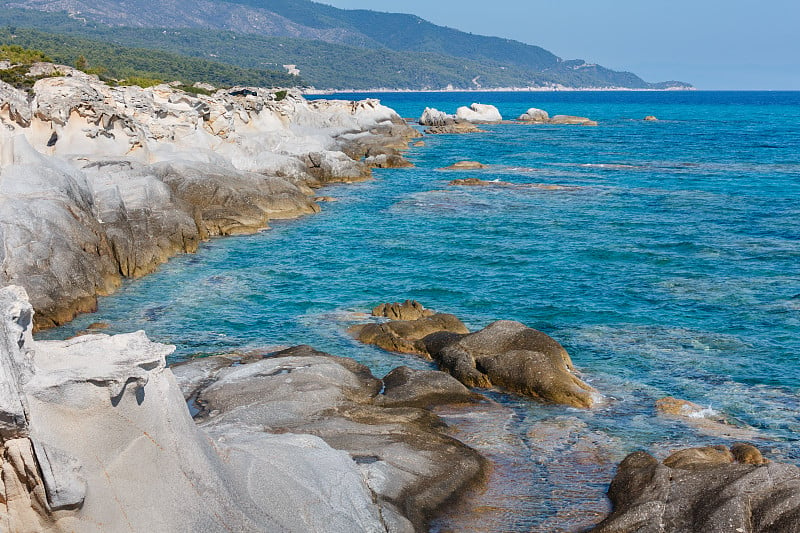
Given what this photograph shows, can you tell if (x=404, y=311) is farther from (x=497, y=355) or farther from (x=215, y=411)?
(x=215, y=411)

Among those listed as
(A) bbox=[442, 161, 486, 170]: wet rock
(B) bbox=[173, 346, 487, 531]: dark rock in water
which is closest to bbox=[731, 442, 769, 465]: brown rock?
(B) bbox=[173, 346, 487, 531]: dark rock in water

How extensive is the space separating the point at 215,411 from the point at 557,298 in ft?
44.2

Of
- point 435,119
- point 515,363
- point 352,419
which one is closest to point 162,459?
point 352,419

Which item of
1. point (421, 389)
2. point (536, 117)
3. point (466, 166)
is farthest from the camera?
point (536, 117)

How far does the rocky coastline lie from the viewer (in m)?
8.65

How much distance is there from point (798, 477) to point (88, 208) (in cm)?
2267

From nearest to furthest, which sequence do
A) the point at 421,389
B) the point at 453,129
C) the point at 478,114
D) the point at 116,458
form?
the point at 116,458, the point at 421,389, the point at 453,129, the point at 478,114

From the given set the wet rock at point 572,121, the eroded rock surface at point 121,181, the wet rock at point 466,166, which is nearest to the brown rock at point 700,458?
the eroded rock surface at point 121,181

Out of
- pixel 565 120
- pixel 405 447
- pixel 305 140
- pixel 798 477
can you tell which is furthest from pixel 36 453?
pixel 565 120

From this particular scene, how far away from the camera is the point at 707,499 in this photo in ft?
36.1

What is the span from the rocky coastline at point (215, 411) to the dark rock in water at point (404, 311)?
4 centimetres

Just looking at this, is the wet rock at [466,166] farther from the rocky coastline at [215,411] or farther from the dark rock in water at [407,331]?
the dark rock in water at [407,331]

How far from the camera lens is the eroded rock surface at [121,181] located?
22.6 metres

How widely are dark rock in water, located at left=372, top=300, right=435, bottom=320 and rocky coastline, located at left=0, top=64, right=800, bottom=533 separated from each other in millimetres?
41
